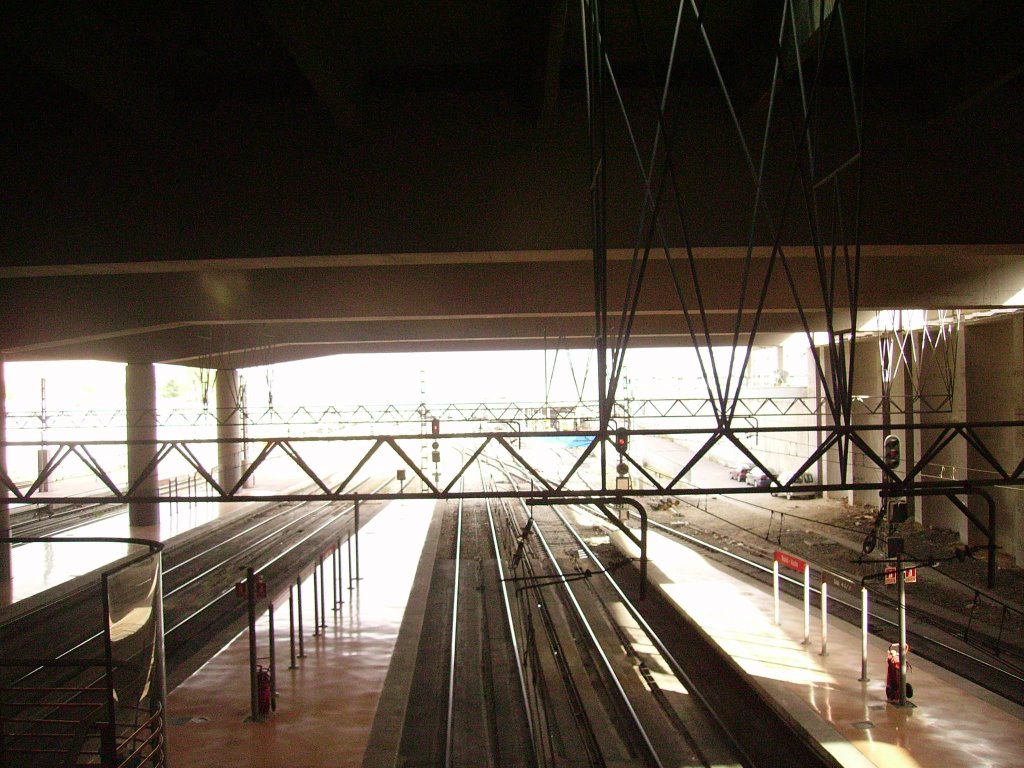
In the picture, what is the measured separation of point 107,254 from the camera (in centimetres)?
651

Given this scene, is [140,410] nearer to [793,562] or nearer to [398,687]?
[398,687]

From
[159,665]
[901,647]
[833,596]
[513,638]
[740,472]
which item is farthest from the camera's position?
[740,472]

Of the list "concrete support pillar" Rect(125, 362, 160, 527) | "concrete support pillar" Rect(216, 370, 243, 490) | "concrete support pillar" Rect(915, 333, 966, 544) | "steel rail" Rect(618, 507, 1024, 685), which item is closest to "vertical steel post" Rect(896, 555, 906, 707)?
"steel rail" Rect(618, 507, 1024, 685)

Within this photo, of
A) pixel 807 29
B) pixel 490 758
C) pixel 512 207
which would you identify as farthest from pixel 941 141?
pixel 490 758

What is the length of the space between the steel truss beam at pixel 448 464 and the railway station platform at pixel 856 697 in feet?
7.32

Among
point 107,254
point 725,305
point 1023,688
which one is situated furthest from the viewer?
point 725,305

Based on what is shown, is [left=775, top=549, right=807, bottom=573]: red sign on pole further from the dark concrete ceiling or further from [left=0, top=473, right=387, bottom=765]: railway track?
[left=0, top=473, right=387, bottom=765]: railway track

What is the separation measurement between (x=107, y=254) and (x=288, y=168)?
1903mm

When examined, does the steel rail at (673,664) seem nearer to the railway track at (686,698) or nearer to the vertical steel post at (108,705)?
the railway track at (686,698)

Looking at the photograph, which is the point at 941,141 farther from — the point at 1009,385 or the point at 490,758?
the point at 1009,385

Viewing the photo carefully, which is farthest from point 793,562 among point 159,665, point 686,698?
point 159,665

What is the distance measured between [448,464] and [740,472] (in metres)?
16.9

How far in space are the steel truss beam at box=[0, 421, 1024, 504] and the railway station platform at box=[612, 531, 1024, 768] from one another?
87.8 inches

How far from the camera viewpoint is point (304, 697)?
8.27 metres
